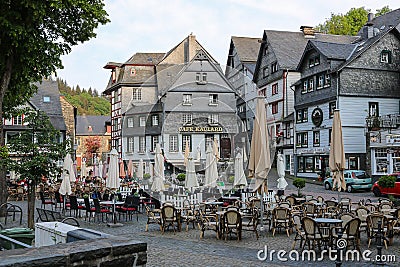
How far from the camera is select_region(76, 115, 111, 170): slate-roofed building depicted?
8369 centimetres

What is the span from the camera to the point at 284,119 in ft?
156

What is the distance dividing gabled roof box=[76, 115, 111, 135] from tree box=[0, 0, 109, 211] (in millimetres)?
68374

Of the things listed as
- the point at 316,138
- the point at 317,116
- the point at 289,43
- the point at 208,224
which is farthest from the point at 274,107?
the point at 208,224

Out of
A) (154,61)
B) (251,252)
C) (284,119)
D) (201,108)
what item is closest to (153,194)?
(201,108)

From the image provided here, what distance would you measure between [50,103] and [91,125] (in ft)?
127

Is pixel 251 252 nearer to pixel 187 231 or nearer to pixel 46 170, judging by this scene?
pixel 187 231

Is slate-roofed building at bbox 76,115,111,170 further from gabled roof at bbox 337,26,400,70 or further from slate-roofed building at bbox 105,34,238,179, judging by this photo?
slate-roofed building at bbox 105,34,238,179

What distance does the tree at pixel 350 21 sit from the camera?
194 ft

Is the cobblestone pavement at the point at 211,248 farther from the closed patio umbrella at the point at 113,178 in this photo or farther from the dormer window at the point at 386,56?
the dormer window at the point at 386,56

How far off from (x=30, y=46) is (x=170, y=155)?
733 cm

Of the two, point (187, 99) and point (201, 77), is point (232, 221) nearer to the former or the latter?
point (187, 99)

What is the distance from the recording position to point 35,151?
14961 mm

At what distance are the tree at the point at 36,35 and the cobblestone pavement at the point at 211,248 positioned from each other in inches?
269

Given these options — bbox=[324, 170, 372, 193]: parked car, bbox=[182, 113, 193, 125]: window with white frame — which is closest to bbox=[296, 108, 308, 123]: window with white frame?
bbox=[324, 170, 372, 193]: parked car
